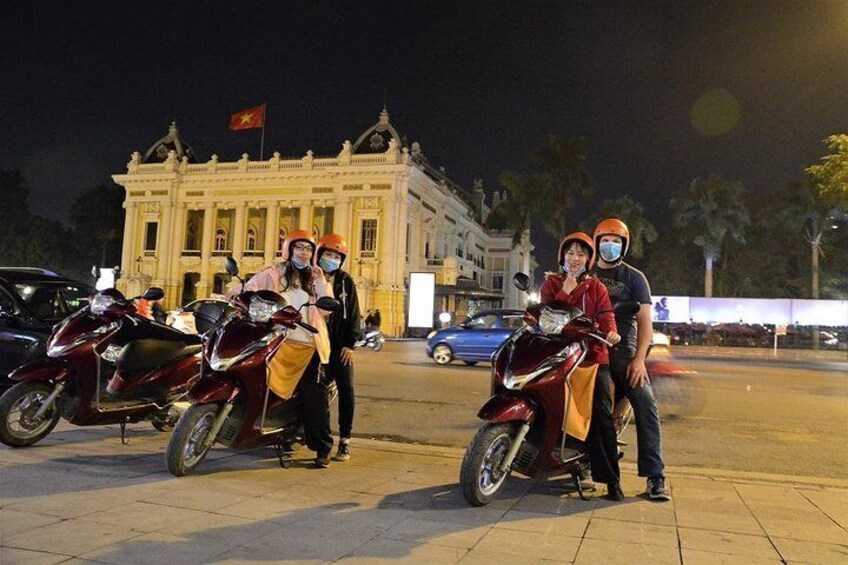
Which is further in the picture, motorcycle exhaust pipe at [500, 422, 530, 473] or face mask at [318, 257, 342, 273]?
face mask at [318, 257, 342, 273]

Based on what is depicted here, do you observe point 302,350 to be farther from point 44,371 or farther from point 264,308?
point 44,371

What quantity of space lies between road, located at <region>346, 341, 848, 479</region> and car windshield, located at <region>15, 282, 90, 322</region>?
12.8ft

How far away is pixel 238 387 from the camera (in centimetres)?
465

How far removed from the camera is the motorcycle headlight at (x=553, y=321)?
13.7 ft

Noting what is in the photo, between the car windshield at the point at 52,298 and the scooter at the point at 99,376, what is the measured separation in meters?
2.49

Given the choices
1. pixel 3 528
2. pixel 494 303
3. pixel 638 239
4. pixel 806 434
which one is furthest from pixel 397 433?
pixel 494 303

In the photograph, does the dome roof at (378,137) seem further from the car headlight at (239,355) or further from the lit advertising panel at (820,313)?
the car headlight at (239,355)

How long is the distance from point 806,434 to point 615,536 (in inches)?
233

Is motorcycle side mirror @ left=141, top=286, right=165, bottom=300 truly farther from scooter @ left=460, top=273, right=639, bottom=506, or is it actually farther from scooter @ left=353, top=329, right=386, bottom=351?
scooter @ left=460, top=273, right=639, bottom=506

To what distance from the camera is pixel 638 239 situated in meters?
45.6

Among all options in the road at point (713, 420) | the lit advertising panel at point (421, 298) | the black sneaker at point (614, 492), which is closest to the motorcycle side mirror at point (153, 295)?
the road at point (713, 420)

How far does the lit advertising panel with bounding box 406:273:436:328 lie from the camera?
3359 cm

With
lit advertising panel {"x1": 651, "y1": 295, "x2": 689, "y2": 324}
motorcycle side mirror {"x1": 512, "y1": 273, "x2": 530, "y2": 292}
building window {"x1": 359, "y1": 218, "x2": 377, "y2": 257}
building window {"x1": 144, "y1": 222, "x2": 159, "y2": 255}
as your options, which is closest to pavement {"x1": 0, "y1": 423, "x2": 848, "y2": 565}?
motorcycle side mirror {"x1": 512, "y1": 273, "x2": 530, "y2": 292}

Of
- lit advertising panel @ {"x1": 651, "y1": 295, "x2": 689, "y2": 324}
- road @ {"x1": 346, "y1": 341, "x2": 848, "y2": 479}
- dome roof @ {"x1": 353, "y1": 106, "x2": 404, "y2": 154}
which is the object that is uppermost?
dome roof @ {"x1": 353, "y1": 106, "x2": 404, "y2": 154}
